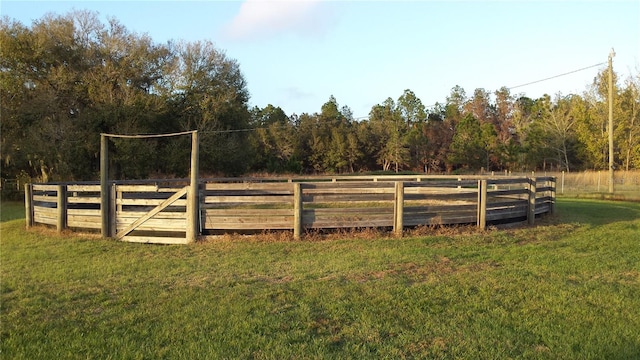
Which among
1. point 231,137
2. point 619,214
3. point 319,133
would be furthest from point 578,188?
point 319,133

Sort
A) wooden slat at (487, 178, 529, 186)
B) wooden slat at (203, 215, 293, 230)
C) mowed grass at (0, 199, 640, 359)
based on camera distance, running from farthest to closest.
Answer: wooden slat at (487, 178, 529, 186), wooden slat at (203, 215, 293, 230), mowed grass at (0, 199, 640, 359)

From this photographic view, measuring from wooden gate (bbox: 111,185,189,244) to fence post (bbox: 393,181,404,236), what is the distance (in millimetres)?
4182

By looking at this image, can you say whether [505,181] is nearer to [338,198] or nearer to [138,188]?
[338,198]

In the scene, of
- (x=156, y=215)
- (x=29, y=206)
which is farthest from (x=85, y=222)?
(x=29, y=206)

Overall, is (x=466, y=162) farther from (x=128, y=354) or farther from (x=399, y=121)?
(x=128, y=354)

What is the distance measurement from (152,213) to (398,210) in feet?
16.4

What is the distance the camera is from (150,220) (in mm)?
9195

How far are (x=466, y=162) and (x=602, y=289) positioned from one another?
5179 cm

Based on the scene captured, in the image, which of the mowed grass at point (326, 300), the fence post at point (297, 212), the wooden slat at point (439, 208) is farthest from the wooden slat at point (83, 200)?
the wooden slat at point (439, 208)

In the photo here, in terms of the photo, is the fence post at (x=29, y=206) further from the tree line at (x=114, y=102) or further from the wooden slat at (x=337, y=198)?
the tree line at (x=114, y=102)

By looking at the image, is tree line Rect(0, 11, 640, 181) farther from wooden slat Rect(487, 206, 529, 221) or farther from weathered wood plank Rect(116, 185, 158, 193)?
wooden slat Rect(487, 206, 529, 221)

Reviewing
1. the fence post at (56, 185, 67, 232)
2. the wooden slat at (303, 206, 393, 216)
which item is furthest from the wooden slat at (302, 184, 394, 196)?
the fence post at (56, 185, 67, 232)

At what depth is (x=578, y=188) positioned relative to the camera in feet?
93.9

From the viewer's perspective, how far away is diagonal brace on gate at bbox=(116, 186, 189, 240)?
8.93 metres
